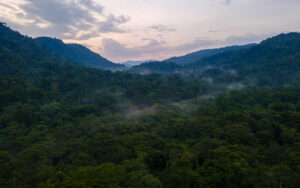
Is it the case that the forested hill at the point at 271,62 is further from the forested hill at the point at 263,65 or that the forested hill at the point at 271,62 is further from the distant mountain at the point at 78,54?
the distant mountain at the point at 78,54

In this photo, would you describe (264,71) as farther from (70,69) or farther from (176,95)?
(70,69)

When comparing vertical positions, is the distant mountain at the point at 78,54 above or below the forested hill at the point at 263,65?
above

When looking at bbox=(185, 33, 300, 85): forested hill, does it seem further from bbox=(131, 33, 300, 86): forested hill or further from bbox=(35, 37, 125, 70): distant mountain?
bbox=(35, 37, 125, 70): distant mountain

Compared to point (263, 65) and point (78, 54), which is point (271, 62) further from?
point (78, 54)

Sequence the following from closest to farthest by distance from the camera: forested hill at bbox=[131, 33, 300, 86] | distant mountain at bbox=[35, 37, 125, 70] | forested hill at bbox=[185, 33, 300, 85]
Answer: forested hill at bbox=[185, 33, 300, 85], forested hill at bbox=[131, 33, 300, 86], distant mountain at bbox=[35, 37, 125, 70]

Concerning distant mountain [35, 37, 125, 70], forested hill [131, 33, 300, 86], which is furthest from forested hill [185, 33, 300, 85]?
distant mountain [35, 37, 125, 70]

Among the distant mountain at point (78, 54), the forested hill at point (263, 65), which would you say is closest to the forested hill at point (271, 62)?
the forested hill at point (263, 65)

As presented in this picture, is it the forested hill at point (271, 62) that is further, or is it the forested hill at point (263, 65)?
→ the forested hill at point (263, 65)

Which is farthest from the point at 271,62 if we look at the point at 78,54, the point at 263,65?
the point at 78,54

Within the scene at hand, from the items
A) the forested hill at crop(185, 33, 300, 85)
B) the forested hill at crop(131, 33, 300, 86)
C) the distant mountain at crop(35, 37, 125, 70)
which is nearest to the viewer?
the forested hill at crop(185, 33, 300, 85)
